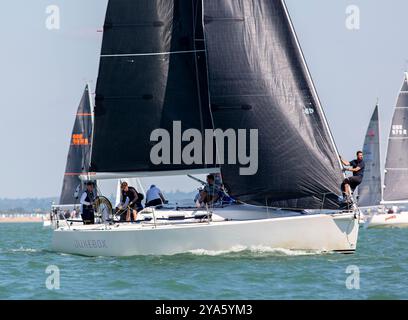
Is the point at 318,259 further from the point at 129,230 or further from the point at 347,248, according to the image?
the point at 129,230

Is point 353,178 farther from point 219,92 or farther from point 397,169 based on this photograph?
point 397,169

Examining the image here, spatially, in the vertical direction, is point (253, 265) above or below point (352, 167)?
below

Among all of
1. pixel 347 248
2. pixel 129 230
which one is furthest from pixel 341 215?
pixel 129 230

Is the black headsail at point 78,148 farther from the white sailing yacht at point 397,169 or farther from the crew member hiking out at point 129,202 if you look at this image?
the crew member hiking out at point 129,202

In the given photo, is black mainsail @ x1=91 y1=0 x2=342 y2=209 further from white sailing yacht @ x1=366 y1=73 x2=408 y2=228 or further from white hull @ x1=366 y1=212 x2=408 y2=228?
white hull @ x1=366 y1=212 x2=408 y2=228

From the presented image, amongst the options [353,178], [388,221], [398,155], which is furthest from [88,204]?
[388,221]

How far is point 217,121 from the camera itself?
2677 centimetres

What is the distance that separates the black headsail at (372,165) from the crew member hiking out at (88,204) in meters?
39.0

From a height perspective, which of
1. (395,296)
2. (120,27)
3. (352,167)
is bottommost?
(395,296)

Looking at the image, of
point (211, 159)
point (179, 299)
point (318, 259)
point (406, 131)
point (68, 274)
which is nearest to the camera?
point (179, 299)
